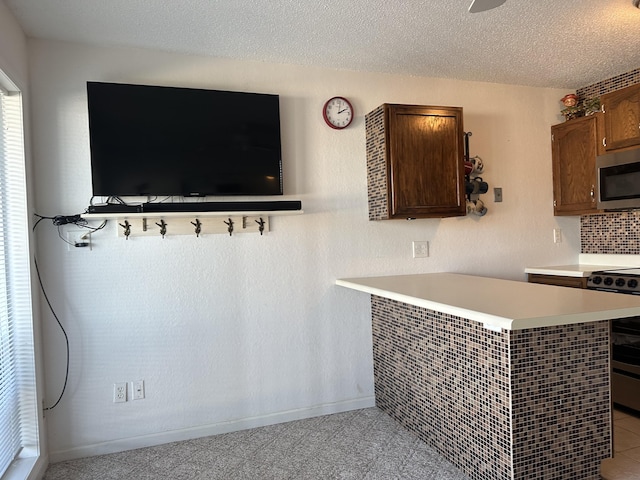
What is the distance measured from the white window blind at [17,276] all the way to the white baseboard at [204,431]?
0.30 m

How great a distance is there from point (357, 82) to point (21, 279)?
2.41 m

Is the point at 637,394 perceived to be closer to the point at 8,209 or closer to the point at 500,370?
the point at 500,370

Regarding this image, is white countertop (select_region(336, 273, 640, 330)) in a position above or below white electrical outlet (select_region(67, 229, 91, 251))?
below

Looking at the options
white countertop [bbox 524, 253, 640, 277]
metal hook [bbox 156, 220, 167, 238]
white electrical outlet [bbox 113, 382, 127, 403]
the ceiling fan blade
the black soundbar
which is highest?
the ceiling fan blade

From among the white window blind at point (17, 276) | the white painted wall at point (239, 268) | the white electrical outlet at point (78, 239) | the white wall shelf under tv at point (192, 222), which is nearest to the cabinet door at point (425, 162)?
the white painted wall at point (239, 268)

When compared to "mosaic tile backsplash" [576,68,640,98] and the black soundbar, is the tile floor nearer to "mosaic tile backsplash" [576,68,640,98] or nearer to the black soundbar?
the black soundbar

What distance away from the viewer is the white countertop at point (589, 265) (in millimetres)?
3293

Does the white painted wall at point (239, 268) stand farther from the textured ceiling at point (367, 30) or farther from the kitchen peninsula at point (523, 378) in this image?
the kitchen peninsula at point (523, 378)

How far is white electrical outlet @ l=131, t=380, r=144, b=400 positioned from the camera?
104 inches

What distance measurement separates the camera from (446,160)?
297cm

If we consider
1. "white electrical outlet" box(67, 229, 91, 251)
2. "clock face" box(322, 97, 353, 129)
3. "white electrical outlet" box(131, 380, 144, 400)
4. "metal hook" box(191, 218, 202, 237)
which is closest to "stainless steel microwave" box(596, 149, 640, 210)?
"clock face" box(322, 97, 353, 129)

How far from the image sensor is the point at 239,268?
2.85 meters

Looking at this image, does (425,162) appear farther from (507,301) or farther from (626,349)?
(626,349)

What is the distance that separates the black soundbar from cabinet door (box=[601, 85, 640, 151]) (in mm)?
2336
